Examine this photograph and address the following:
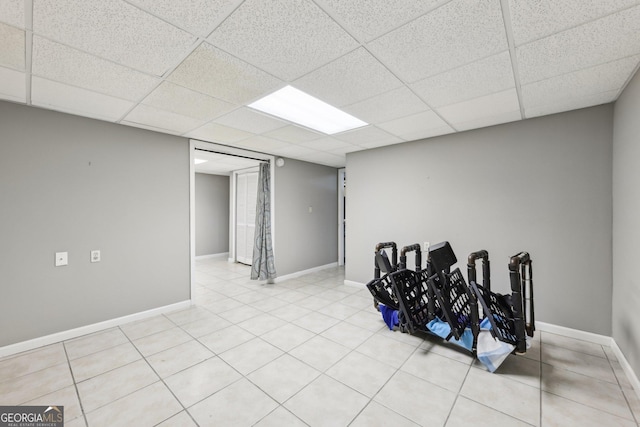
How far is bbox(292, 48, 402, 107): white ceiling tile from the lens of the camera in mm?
1867

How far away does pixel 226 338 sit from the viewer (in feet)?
9.16

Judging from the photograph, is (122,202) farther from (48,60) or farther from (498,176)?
(498,176)

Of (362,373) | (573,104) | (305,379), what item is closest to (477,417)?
(362,373)

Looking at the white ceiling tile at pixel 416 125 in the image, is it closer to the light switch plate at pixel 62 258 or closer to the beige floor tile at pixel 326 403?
the beige floor tile at pixel 326 403

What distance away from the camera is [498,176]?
3.19 m

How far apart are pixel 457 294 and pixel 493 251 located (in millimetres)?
1008

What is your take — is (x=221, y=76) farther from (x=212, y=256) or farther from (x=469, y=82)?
(x=212, y=256)

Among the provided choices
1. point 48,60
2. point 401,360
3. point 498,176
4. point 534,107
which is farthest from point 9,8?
point 498,176

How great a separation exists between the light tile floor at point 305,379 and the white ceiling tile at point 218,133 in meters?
2.39

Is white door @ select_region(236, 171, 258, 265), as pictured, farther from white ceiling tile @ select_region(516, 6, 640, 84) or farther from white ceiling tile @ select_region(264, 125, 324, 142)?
white ceiling tile @ select_region(516, 6, 640, 84)

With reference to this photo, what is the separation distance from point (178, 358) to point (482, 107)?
12.5ft

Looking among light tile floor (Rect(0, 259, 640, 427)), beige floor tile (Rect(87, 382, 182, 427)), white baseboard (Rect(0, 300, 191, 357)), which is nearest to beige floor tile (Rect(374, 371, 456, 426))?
A: light tile floor (Rect(0, 259, 640, 427))

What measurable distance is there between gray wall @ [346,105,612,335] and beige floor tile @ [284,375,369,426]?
92.8 inches

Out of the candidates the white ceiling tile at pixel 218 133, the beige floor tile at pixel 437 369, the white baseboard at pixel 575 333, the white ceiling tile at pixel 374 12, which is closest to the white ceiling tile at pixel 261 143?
the white ceiling tile at pixel 218 133
